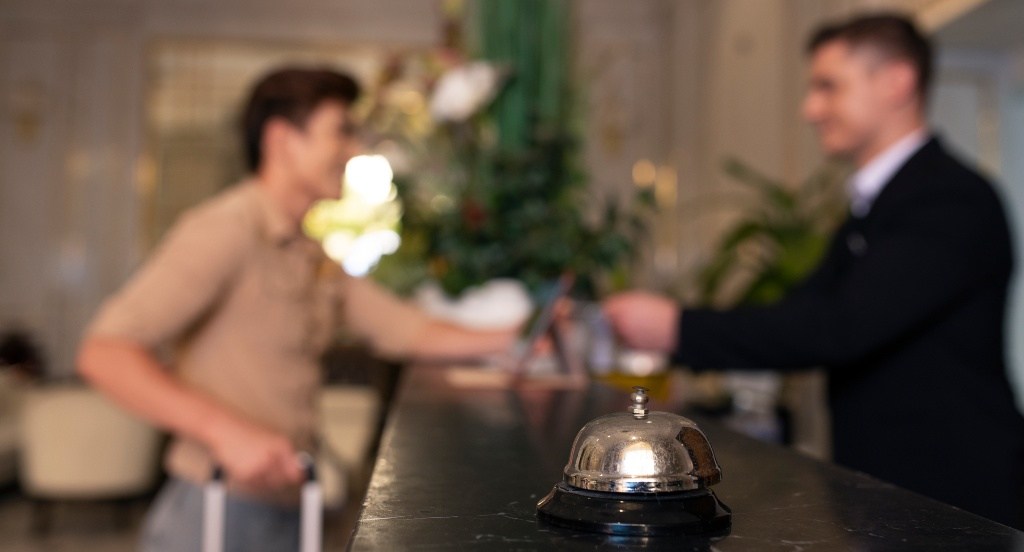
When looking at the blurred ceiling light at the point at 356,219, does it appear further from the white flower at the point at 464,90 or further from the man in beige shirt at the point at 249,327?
the man in beige shirt at the point at 249,327

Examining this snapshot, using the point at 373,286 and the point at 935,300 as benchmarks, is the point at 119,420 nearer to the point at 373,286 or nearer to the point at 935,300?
the point at 373,286

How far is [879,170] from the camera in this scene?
6.72ft

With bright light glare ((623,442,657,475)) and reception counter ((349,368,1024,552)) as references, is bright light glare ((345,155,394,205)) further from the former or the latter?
bright light glare ((623,442,657,475))

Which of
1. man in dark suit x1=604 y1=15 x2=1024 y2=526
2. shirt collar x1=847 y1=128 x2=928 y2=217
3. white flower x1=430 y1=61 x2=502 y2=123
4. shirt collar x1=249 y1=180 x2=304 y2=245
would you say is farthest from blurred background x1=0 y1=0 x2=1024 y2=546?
shirt collar x1=249 y1=180 x2=304 y2=245

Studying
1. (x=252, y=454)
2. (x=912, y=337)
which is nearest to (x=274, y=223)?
(x=252, y=454)

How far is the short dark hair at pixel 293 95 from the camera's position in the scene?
1917 millimetres

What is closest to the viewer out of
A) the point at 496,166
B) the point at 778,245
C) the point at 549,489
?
the point at 549,489

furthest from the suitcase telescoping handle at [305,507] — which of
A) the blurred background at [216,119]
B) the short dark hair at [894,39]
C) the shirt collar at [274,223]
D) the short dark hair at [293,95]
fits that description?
the blurred background at [216,119]

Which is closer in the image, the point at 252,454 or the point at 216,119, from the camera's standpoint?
the point at 252,454

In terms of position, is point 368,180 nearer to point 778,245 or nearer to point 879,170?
point 778,245

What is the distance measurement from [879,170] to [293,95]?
1094mm

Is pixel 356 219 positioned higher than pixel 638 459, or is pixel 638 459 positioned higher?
pixel 356 219

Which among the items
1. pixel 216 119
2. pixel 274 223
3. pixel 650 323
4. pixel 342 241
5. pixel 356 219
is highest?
pixel 216 119

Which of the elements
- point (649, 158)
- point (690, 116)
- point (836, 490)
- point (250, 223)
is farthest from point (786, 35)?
point (836, 490)
